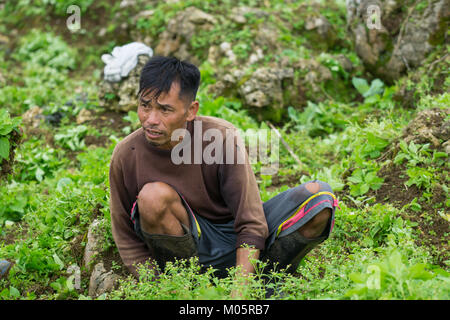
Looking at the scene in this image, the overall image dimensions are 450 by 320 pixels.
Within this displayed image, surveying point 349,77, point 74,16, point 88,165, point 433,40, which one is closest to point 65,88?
point 74,16

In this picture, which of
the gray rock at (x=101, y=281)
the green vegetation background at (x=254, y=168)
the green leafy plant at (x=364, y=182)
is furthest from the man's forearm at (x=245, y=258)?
the green leafy plant at (x=364, y=182)

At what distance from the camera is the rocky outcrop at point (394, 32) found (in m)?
5.88

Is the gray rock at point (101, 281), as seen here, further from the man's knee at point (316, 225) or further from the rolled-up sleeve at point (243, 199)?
the man's knee at point (316, 225)

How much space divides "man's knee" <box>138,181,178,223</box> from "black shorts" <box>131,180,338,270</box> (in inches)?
6.1

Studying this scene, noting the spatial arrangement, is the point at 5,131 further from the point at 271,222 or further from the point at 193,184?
the point at 271,222

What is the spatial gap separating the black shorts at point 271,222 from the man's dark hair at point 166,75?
654mm

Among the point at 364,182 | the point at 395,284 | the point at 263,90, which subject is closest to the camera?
the point at 395,284

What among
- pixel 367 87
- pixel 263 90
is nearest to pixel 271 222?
pixel 263 90

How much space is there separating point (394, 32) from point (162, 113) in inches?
171

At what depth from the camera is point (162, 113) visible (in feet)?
9.89

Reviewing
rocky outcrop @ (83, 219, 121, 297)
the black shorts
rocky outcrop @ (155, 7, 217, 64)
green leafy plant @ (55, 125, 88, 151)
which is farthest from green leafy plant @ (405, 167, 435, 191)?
rocky outcrop @ (155, 7, 217, 64)

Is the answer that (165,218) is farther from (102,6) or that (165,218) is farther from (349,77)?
(102,6)

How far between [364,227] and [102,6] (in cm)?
671

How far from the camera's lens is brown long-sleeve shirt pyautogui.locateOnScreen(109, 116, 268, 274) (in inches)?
119
